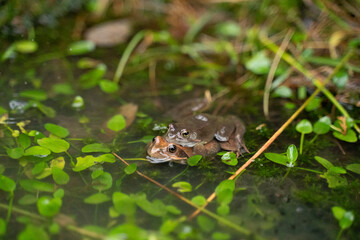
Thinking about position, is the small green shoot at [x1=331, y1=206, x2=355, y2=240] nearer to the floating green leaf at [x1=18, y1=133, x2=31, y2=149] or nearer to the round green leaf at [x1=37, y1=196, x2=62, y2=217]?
the round green leaf at [x1=37, y1=196, x2=62, y2=217]

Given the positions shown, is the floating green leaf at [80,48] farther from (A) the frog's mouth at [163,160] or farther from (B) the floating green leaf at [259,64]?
(A) the frog's mouth at [163,160]

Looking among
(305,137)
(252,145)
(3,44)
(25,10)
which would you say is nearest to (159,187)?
(252,145)

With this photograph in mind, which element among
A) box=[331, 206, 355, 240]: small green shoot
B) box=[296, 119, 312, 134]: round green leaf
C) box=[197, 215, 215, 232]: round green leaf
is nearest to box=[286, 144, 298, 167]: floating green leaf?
box=[296, 119, 312, 134]: round green leaf

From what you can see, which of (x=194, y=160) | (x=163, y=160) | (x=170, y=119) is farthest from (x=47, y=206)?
(x=170, y=119)

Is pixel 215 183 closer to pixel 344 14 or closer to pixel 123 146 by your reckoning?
pixel 123 146

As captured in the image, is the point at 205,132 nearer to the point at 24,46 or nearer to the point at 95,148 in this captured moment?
the point at 95,148

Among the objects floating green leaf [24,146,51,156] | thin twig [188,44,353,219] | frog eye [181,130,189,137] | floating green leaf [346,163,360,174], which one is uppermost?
floating green leaf [24,146,51,156]

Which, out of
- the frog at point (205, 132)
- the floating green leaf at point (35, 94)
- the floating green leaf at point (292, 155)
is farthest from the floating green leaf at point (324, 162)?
the floating green leaf at point (35, 94)
